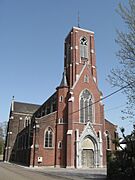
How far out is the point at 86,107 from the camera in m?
39.0

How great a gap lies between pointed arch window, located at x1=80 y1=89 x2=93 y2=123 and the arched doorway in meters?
3.54

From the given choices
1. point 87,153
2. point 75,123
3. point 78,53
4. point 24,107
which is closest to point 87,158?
point 87,153

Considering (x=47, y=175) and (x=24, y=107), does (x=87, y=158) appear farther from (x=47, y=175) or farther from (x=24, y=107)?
(x=24, y=107)

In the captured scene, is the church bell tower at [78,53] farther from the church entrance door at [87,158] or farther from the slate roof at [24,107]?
the slate roof at [24,107]

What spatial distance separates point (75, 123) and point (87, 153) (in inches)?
206

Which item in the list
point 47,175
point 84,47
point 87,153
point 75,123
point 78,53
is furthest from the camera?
point 84,47

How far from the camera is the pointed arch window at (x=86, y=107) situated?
38.1 meters

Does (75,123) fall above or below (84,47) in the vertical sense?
below

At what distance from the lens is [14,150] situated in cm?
5675

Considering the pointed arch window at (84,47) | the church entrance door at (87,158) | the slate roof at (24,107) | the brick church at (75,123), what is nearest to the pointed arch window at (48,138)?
the brick church at (75,123)

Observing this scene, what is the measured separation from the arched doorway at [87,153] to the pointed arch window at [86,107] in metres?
3.54

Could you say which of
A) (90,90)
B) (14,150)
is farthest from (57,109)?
(14,150)

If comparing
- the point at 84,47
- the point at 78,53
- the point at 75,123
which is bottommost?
the point at 75,123

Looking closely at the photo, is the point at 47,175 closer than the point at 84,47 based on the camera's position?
Yes
